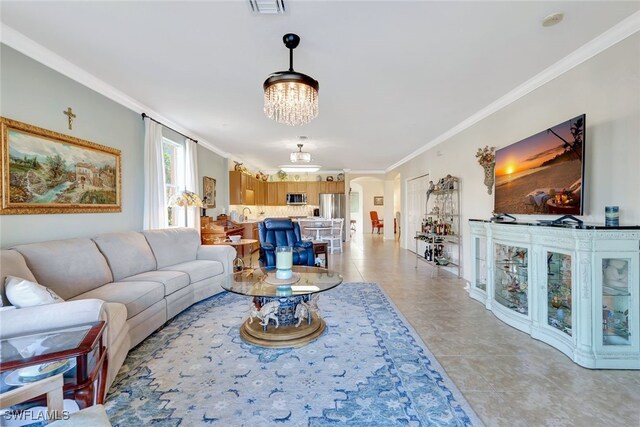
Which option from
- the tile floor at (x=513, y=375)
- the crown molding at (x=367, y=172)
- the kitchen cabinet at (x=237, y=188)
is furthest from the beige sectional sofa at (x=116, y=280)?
the crown molding at (x=367, y=172)

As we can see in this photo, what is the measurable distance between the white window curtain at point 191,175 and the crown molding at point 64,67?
40.8 inches

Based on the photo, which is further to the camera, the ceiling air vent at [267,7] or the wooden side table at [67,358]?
Result: the ceiling air vent at [267,7]

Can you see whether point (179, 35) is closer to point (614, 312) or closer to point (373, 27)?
point (373, 27)

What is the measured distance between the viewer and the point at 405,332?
2729mm

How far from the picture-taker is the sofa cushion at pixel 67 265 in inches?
88.0

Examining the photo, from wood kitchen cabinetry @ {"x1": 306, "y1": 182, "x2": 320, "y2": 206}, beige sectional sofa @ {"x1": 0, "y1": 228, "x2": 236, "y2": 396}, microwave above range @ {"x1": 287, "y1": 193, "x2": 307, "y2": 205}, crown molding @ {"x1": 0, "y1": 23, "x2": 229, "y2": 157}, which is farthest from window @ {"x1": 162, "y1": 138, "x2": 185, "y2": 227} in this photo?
Result: wood kitchen cabinetry @ {"x1": 306, "y1": 182, "x2": 320, "y2": 206}

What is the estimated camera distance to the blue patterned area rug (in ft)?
5.37

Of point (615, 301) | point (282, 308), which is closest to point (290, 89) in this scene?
point (282, 308)

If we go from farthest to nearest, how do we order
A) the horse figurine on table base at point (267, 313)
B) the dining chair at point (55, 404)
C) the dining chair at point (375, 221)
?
the dining chair at point (375, 221)
the horse figurine on table base at point (267, 313)
the dining chair at point (55, 404)

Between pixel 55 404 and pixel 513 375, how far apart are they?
2.76 m

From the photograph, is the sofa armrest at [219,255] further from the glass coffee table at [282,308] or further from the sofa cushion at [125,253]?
the glass coffee table at [282,308]

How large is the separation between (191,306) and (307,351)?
74.1 inches

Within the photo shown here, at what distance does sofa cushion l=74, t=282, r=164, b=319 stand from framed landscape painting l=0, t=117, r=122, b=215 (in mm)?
956

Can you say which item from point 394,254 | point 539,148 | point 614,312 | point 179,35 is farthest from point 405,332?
point 394,254
